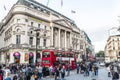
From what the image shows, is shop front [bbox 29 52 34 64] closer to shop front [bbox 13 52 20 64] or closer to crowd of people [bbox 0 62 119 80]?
shop front [bbox 13 52 20 64]

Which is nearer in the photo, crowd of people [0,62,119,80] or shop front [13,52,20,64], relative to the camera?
crowd of people [0,62,119,80]

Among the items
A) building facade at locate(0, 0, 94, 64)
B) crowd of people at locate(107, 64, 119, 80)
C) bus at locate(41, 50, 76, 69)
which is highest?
building facade at locate(0, 0, 94, 64)

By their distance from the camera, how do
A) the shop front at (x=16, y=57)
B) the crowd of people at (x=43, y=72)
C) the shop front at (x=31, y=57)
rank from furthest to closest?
1. the shop front at (x=31, y=57)
2. the shop front at (x=16, y=57)
3. the crowd of people at (x=43, y=72)

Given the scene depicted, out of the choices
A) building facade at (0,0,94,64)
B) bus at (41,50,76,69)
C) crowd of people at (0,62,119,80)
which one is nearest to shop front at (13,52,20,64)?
building facade at (0,0,94,64)

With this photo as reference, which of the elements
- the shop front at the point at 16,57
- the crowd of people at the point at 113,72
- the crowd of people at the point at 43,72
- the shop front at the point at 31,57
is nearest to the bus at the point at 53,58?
the crowd of people at the point at 43,72

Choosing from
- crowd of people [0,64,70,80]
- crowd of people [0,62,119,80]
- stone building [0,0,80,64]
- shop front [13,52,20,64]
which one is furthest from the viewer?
stone building [0,0,80,64]

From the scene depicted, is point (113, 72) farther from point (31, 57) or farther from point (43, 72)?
point (31, 57)

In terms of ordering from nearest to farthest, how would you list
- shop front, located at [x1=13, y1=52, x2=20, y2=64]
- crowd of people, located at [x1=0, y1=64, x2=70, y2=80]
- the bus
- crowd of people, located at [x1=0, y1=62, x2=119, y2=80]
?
crowd of people, located at [x1=0, y1=62, x2=119, y2=80]
crowd of people, located at [x1=0, y1=64, x2=70, y2=80]
the bus
shop front, located at [x1=13, y1=52, x2=20, y2=64]

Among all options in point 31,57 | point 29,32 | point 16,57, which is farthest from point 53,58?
point 29,32

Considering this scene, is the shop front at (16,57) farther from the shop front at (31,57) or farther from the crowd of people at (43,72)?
the crowd of people at (43,72)

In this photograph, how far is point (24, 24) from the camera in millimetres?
63594

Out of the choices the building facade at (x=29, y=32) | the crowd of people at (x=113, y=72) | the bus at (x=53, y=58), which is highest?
the building facade at (x=29, y=32)

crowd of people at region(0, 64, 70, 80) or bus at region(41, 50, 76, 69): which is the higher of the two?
bus at region(41, 50, 76, 69)

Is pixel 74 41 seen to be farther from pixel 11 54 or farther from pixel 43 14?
pixel 11 54
